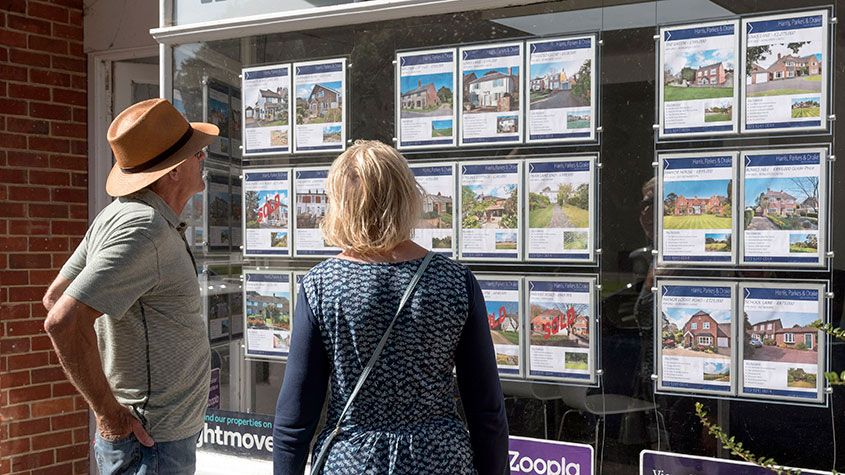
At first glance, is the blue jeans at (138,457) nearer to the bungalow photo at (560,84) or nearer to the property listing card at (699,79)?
the bungalow photo at (560,84)

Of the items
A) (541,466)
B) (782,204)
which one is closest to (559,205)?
(782,204)

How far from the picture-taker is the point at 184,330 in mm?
2967

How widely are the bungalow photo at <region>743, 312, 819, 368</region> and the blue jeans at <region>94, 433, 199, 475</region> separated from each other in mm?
2036

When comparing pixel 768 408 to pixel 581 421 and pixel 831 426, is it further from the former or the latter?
pixel 581 421

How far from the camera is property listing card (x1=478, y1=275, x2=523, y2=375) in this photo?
380cm

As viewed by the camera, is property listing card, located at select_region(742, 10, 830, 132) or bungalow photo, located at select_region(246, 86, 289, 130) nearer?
property listing card, located at select_region(742, 10, 830, 132)

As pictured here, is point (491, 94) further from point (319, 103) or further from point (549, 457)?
point (549, 457)

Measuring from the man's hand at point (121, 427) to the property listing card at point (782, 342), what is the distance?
212 cm

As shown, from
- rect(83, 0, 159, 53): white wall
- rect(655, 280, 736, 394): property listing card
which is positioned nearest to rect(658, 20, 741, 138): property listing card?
rect(655, 280, 736, 394): property listing card

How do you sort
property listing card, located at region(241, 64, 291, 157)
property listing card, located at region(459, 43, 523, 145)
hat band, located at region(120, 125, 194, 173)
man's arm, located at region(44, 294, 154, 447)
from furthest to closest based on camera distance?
property listing card, located at region(241, 64, 291, 157)
property listing card, located at region(459, 43, 523, 145)
hat band, located at region(120, 125, 194, 173)
man's arm, located at region(44, 294, 154, 447)

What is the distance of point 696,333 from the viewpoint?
3.45 metres

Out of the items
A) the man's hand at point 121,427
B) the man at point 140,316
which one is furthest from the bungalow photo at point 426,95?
the man's hand at point 121,427

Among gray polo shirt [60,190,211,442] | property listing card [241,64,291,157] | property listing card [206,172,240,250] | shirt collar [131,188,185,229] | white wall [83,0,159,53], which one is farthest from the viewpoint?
white wall [83,0,159,53]

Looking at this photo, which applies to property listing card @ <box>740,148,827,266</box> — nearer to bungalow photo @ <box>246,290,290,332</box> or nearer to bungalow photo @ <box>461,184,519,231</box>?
bungalow photo @ <box>461,184,519,231</box>
